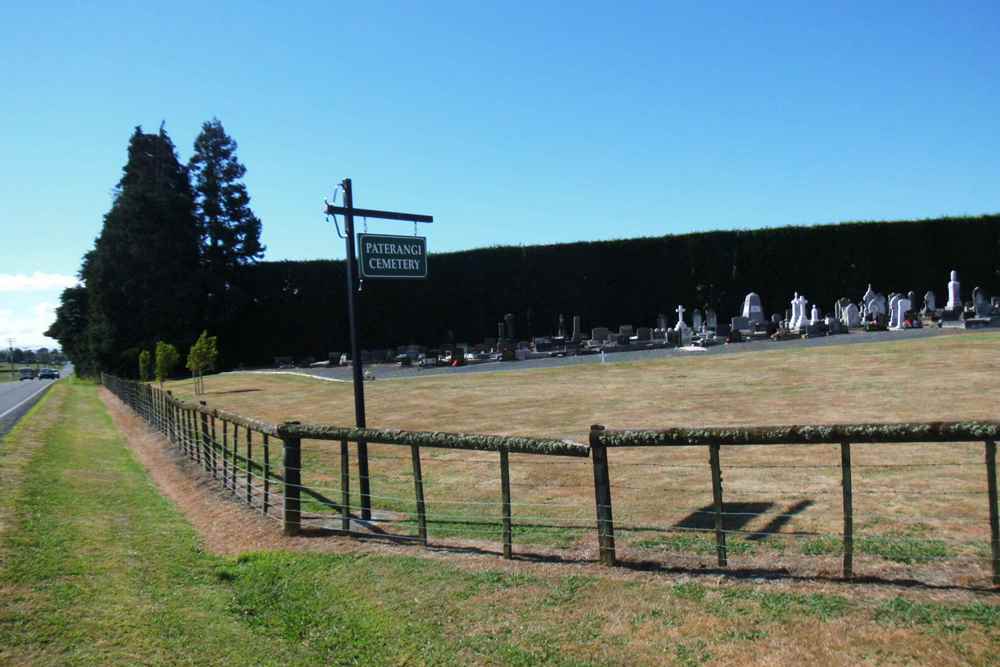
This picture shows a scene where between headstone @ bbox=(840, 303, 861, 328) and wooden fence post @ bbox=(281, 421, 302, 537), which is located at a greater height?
headstone @ bbox=(840, 303, 861, 328)

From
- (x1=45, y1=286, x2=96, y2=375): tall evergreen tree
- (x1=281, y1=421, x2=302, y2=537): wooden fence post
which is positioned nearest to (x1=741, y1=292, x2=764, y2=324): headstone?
(x1=281, y1=421, x2=302, y2=537): wooden fence post

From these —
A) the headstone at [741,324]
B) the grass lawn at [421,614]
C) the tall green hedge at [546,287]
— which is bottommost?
the grass lawn at [421,614]

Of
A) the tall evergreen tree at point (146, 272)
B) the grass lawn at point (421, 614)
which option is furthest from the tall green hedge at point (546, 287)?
the grass lawn at point (421, 614)

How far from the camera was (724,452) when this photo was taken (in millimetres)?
9312

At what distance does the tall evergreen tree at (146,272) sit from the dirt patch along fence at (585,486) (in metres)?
35.2

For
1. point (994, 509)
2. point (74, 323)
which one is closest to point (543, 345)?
point (994, 509)

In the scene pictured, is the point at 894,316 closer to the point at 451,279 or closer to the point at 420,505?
the point at 451,279

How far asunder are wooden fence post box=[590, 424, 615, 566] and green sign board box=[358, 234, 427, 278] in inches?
134

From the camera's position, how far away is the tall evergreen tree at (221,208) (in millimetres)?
47719

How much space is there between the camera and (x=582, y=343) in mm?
35062

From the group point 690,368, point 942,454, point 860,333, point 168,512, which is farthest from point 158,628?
point 860,333

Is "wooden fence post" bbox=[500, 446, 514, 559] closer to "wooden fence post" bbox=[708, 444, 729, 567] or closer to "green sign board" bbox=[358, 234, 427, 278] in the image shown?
"wooden fence post" bbox=[708, 444, 729, 567]

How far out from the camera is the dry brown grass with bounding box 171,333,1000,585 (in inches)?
226

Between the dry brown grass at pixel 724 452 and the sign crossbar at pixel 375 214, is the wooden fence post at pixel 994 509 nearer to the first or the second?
the dry brown grass at pixel 724 452
